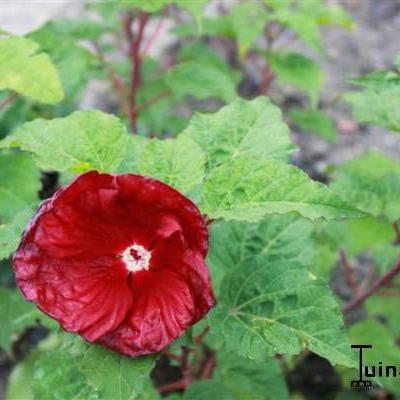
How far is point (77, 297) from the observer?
4.11 feet

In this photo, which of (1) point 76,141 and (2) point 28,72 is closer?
(1) point 76,141

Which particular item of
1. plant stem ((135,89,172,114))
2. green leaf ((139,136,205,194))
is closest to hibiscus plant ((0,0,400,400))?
green leaf ((139,136,205,194))

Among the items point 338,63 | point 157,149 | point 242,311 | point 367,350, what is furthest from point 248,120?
point 338,63

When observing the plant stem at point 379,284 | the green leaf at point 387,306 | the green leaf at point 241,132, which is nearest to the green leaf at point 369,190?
the plant stem at point 379,284

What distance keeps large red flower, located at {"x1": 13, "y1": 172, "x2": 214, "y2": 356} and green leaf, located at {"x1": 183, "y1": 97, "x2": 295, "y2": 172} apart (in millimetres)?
333

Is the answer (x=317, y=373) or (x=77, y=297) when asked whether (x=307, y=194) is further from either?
(x=317, y=373)

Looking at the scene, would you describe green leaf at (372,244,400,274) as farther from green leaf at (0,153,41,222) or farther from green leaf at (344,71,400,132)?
green leaf at (0,153,41,222)

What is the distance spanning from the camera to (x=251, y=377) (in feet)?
6.61

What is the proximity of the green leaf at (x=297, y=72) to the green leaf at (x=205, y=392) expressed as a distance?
4.12ft

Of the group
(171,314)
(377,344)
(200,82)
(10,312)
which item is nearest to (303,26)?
(200,82)

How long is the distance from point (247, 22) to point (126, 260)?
1.51m

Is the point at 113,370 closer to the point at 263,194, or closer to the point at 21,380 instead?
the point at 263,194

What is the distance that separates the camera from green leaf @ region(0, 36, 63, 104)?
160cm

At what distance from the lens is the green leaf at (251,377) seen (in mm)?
1972
